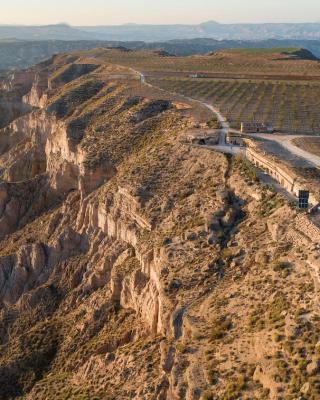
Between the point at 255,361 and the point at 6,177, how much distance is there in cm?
4856

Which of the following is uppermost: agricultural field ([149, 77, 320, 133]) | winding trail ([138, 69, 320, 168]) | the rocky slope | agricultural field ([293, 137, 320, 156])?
agricultural field ([149, 77, 320, 133])

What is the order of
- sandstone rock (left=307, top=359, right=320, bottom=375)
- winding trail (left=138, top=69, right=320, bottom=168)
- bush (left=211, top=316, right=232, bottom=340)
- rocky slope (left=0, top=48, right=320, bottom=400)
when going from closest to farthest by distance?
sandstone rock (left=307, top=359, right=320, bottom=375) → rocky slope (left=0, top=48, right=320, bottom=400) → bush (left=211, top=316, right=232, bottom=340) → winding trail (left=138, top=69, right=320, bottom=168)

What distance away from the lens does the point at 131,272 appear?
3331cm

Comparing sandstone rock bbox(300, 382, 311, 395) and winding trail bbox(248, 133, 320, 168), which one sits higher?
winding trail bbox(248, 133, 320, 168)

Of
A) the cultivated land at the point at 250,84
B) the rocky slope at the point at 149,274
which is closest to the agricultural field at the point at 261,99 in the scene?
the cultivated land at the point at 250,84

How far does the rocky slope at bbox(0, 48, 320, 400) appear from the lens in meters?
22.6

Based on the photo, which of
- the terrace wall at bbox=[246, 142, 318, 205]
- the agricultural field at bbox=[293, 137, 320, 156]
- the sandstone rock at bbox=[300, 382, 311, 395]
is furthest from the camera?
the agricultural field at bbox=[293, 137, 320, 156]

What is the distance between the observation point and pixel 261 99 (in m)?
62.0

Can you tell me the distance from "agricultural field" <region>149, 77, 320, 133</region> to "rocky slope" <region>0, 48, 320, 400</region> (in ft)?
21.5

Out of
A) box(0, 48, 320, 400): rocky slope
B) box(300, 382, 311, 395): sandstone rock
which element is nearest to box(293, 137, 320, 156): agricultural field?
box(0, 48, 320, 400): rocky slope

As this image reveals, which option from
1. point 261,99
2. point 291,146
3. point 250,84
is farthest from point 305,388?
point 250,84

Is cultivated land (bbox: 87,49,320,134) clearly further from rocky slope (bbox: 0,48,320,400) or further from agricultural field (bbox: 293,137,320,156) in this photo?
rocky slope (bbox: 0,48,320,400)

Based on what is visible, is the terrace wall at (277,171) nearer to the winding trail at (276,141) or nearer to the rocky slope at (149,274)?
the rocky slope at (149,274)

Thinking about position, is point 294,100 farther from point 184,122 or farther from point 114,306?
point 114,306
